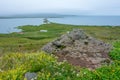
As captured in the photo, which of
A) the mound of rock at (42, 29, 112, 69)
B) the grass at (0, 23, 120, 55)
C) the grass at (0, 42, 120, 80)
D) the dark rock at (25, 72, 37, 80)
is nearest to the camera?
the grass at (0, 42, 120, 80)

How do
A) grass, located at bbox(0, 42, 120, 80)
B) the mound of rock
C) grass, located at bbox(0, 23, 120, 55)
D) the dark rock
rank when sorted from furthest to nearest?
grass, located at bbox(0, 23, 120, 55) < the mound of rock < the dark rock < grass, located at bbox(0, 42, 120, 80)

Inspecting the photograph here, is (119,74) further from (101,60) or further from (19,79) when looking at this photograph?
(101,60)

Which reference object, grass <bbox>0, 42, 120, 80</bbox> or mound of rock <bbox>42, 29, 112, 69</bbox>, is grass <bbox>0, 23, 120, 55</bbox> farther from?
grass <bbox>0, 42, 120, 80</bbox>

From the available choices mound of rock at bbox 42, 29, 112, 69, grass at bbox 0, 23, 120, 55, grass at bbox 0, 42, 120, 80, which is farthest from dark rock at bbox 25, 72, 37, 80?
grass at bbox 0, 23, 120, 55

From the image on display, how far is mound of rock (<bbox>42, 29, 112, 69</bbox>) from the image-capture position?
1566 cm

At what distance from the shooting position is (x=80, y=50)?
1686 centimetres

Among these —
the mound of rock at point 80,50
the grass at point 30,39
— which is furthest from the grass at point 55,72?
the grass at point 30,39

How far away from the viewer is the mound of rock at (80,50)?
15664 mm

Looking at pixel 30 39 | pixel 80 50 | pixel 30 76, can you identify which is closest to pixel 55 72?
pixel 30 76

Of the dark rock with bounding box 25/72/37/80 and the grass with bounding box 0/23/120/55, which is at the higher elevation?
the dark rock with bounding box 25/72/37/80

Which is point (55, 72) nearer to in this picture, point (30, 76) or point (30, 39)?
point (30, 76)

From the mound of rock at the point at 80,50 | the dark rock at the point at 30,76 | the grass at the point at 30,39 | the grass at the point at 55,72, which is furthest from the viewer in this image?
the grass at the point at 30,39

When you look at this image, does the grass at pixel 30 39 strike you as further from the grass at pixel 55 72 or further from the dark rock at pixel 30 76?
the dark rock at pixel 30 76

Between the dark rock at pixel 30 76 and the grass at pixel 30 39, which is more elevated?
the dark rock at pixel 30 76
